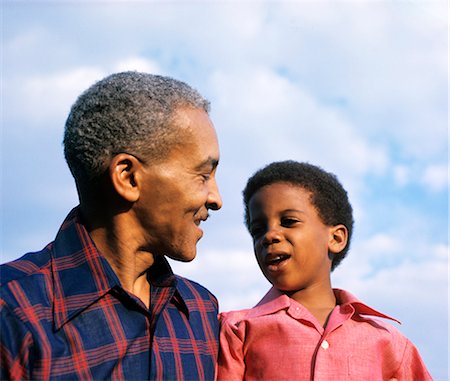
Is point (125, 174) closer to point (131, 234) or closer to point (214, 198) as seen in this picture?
point (131, 234)

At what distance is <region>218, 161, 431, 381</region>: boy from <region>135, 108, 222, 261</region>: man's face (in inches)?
28.4

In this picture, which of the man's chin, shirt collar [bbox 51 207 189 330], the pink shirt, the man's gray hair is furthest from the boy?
the man's gray hair

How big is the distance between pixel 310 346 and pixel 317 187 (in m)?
1.17

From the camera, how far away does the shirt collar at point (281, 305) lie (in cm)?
407

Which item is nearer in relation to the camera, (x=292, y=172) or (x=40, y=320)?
(x=40, y=320)

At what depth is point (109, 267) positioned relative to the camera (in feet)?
10.8

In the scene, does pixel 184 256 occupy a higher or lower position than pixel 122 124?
lower

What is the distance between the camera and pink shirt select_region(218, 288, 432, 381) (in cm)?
376

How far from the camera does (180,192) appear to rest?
3359 millimetres

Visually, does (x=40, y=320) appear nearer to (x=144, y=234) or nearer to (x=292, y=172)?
(x=144, y=234)

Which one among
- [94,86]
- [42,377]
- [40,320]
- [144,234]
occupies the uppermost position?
[94,86]

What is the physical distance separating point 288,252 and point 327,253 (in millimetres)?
396

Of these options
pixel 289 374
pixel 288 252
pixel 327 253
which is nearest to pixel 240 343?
pixel 289 374

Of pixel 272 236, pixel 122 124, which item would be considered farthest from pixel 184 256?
pixel 272 236
